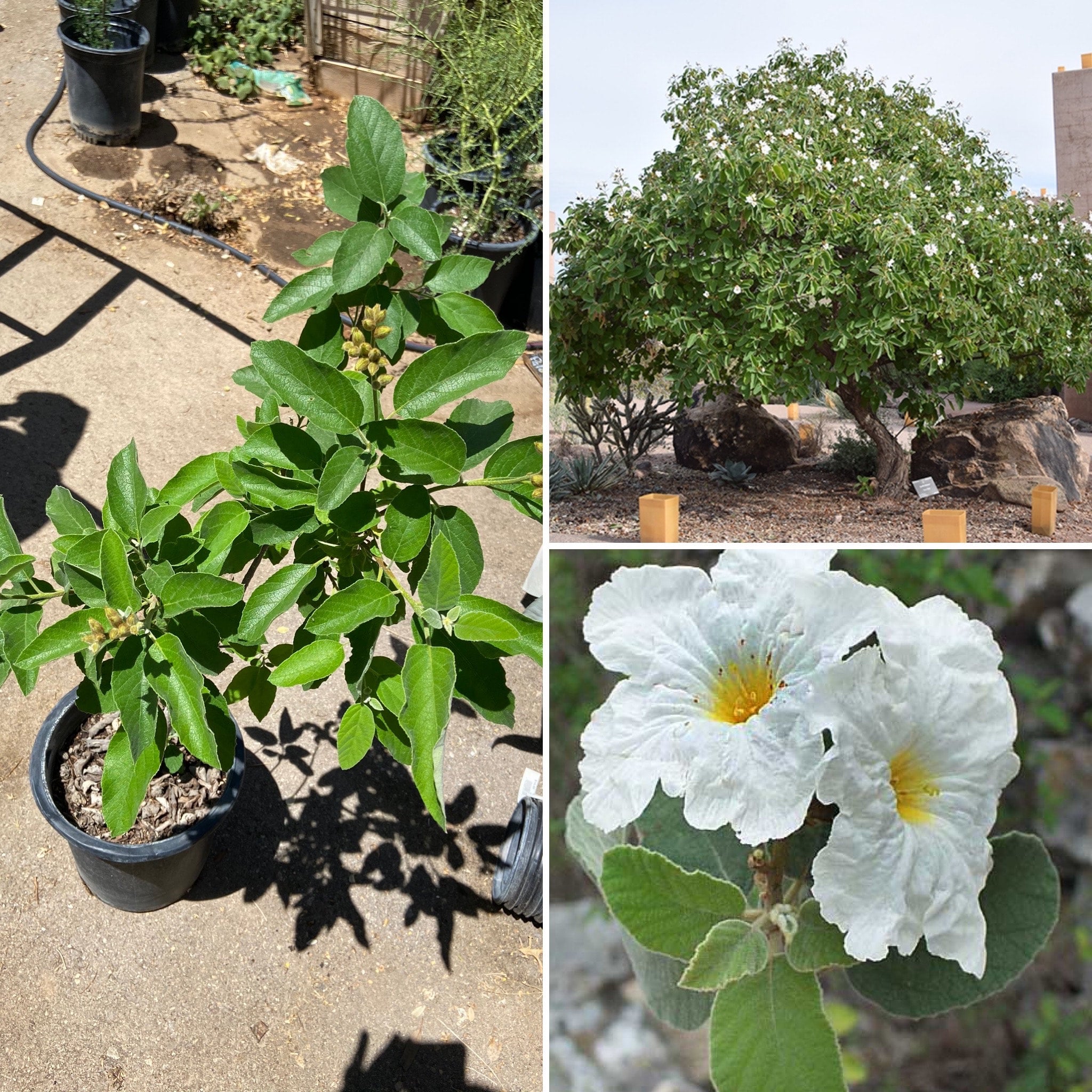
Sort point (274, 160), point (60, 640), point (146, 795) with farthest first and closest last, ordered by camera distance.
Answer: point (274, 160), point (146, 795), point (60, 640)

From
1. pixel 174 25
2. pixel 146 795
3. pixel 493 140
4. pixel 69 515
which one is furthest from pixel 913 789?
pixel 174 25

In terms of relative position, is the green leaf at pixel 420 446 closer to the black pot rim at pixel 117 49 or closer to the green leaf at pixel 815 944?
the green leaf at pixel 815 944

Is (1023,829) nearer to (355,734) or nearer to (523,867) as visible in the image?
(355,734)

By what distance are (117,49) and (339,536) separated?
475 centimetres

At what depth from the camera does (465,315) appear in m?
1.19

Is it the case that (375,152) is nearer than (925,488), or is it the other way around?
(375,152)

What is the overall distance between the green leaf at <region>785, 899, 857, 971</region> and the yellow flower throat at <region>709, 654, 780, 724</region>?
122 millimetres

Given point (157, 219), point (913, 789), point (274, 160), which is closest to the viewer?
point (913, 789)

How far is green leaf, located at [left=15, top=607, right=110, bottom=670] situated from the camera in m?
1.17

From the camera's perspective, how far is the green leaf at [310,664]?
41.0 inches

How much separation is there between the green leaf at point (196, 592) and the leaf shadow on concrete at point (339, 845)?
1280 mm

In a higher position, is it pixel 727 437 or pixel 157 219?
pixel 157 219

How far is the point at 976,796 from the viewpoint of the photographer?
1.94 feet

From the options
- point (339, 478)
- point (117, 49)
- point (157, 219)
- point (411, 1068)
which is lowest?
point (411, 1068)
